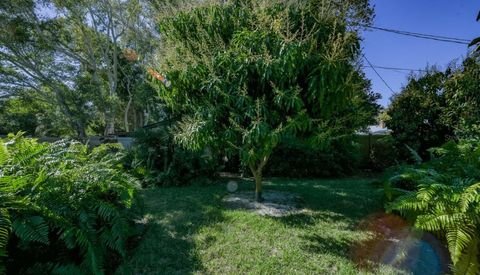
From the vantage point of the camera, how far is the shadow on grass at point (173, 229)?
266 centimetres

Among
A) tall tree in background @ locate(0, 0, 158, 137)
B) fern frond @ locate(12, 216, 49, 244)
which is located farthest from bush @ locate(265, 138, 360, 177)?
tall tree in background @ locate(0, 0, 158, 137)

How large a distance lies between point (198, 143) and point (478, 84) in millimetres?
6282

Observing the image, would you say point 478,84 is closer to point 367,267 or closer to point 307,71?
point 307,71

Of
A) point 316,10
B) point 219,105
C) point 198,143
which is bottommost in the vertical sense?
point 198,143

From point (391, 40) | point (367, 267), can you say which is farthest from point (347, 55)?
point (391, 40)

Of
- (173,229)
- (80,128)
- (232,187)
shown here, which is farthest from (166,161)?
(80,128)

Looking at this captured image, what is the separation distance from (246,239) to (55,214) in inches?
75.6

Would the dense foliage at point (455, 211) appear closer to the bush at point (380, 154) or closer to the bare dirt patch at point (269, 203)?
the bare dirt patch at point (269, 203)

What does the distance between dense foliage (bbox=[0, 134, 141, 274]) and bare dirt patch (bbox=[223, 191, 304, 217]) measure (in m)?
1.98

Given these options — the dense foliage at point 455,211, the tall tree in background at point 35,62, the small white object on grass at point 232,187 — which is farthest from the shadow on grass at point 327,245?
the tall tree in background at point 35,62

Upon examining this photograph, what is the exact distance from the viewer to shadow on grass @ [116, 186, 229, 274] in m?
2.66

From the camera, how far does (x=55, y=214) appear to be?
212cm

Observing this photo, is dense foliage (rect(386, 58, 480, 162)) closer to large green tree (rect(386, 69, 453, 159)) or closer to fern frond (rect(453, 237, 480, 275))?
large green tree (rect(386, 69, 453, 159))

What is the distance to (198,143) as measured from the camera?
3.84 meters
